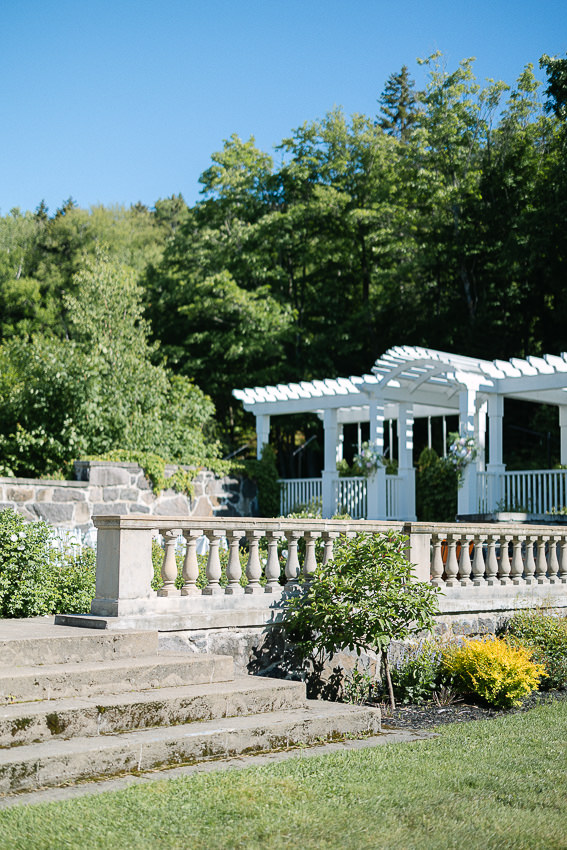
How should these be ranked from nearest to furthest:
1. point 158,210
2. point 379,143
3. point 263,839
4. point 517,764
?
point 263,839 → point 517,764 → point 379,143 → point 158,210

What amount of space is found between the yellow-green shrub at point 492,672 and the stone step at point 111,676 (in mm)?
2854

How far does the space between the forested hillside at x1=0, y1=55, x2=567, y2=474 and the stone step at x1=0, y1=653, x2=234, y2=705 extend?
19381mm

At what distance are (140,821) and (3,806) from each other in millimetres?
757

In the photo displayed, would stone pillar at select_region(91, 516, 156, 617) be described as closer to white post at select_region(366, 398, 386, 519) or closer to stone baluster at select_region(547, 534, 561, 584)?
stone baluster at select_region(547, 534, 561, 584)

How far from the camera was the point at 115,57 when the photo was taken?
12984 mm

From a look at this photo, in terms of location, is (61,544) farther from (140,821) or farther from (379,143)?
(379,143)

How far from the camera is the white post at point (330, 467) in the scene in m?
20.4

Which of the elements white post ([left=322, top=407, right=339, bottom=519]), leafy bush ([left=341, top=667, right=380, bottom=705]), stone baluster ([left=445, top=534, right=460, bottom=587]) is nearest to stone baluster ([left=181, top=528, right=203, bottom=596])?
leafy bush ([left=341, top=667, right=380, bottom=705])

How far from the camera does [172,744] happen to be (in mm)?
5672

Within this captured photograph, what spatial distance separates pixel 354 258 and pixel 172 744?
2828 centimetres

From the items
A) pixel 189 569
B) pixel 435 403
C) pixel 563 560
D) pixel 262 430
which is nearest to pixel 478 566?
pixel 563 560

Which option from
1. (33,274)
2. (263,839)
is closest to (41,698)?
(263,839)

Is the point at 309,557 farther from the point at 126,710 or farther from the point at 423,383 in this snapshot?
the point at 423,383

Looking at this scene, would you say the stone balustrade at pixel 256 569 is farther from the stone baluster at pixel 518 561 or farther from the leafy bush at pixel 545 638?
the leafy bush at pixel 545 638
